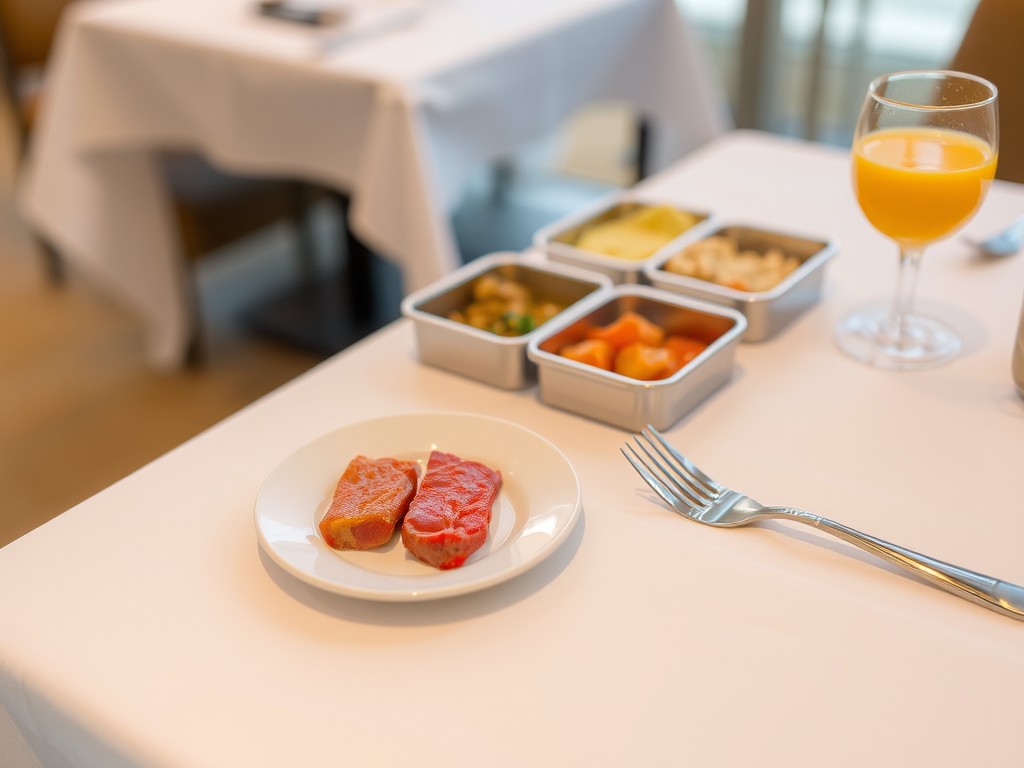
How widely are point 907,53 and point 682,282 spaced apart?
2.34 meters

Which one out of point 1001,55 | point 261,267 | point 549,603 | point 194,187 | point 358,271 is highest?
point 1001,55

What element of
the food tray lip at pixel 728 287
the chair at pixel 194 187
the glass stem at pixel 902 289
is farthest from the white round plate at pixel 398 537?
the chair at pixel 194 187

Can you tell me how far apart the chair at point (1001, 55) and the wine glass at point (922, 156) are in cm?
56

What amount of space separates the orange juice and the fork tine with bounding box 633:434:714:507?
0.28m

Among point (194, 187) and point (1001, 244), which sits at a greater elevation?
point (1001, 244)

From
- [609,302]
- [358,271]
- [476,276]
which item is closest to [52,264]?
[358,271]

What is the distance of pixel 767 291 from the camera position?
885mm

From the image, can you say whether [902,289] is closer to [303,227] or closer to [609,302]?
[609,302]

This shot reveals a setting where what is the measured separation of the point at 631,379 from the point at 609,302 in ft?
0.44

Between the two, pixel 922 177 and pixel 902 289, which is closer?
pixel 922 177

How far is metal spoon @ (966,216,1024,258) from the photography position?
3.33 ft

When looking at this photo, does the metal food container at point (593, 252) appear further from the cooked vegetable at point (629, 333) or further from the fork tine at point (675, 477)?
the fork tine at point (675, 477)

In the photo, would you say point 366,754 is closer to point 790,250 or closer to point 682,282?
point 682,282

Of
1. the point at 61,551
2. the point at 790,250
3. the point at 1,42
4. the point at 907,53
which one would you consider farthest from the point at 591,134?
the point at 61,551
